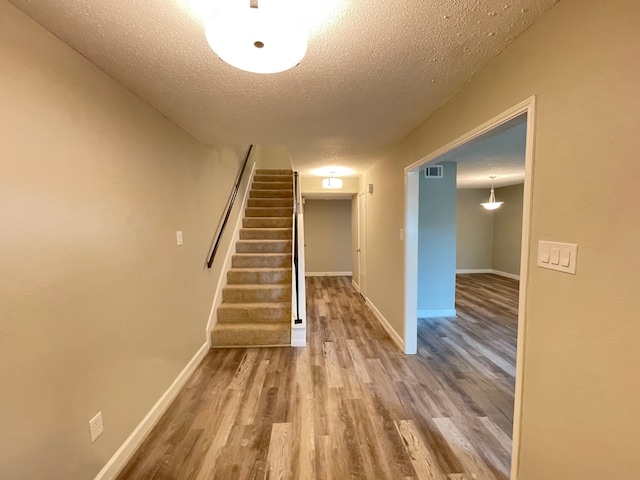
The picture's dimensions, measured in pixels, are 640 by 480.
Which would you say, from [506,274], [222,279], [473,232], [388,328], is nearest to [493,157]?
[388,328]

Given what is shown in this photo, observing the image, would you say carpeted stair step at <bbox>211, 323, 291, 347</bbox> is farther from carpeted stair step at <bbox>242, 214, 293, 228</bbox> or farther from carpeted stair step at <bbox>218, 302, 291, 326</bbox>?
carpeted stair step at <bbox>242, 214, 293, 228</bbox>

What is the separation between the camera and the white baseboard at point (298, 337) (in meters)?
3.03

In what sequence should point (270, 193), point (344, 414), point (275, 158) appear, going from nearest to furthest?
point (344, 414), point (270, 193), point (275, 158)

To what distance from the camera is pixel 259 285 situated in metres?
3.54

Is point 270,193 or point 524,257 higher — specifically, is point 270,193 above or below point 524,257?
above

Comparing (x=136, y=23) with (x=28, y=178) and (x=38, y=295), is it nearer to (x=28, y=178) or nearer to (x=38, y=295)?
(x=28, y=178)

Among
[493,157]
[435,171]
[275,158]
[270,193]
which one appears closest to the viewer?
[493,157]

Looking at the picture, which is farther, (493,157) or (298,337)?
(493,157)

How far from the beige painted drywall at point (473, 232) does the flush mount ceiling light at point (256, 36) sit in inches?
291

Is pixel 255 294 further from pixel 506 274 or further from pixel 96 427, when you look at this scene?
pixel 506 274

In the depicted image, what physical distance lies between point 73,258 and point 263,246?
110 inches

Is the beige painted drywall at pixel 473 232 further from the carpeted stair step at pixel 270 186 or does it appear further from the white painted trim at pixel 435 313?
the carpeted stair step at pixel 270 186

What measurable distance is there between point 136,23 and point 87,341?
1469 mm

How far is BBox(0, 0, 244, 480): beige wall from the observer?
101 cm
